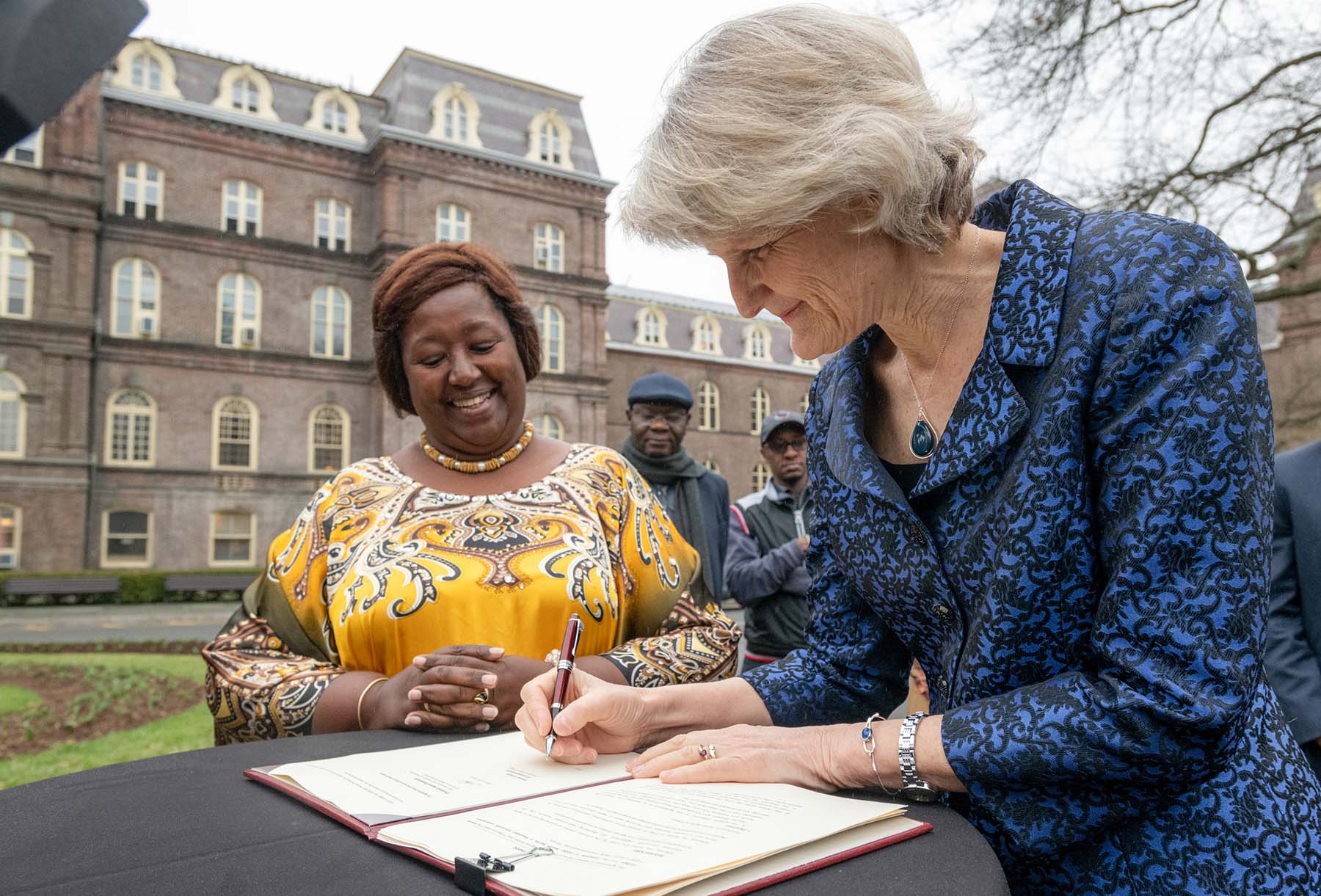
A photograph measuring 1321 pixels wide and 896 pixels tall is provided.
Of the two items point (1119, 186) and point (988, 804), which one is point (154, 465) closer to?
point (1119, 186)

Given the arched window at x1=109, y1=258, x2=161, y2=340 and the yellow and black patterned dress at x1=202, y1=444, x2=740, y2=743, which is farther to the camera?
the arched window at x1=109, y1=258, x2=161, y2=340

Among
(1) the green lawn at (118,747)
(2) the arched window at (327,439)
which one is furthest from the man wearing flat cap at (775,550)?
(2) the arched window at (327,439)

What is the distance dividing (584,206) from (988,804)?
30.8m

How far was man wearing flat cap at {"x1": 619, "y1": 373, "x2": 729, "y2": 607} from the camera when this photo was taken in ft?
18.8

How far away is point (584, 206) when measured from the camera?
30656 millimetres

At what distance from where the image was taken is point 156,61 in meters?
25.8

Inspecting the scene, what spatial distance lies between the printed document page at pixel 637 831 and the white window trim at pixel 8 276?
27.5 m

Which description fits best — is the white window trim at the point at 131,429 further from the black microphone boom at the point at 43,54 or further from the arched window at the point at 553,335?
the black microphone boom at the point at 43,54

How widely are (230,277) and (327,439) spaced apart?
5.36 metres

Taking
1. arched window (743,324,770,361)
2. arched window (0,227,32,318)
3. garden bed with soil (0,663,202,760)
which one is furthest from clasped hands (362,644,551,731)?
arched window (743,324,770,361)

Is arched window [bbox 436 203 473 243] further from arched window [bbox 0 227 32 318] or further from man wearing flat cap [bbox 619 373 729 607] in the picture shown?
man wearing flat cap [bbox 619 373 729 607]

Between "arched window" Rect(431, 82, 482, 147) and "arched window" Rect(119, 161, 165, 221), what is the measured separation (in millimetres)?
8072

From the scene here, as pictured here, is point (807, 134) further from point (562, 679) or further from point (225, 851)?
point (225, 851)

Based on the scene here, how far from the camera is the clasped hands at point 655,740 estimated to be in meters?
1.31
